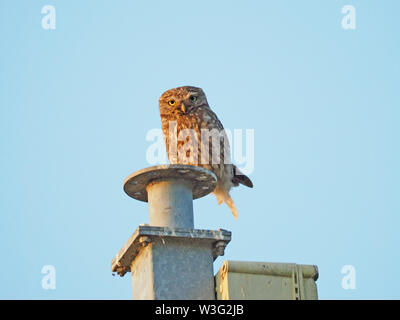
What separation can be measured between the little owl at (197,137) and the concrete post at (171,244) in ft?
14.9

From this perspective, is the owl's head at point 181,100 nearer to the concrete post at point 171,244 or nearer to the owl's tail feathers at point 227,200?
the owl's tail feathers at point 227,200

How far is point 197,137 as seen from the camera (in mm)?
12367

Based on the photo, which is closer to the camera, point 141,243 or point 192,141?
point 141,243

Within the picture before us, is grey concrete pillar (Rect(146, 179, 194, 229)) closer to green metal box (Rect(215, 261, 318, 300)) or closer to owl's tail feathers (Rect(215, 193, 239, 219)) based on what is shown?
green metal box (Rect(215, 261, 318, 300))

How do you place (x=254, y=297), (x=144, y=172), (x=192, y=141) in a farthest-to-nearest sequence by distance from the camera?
(x=192, y=141)
(x=144, y=172)
(x=254, y=297)

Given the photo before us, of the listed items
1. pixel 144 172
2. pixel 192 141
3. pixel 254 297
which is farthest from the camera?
pixel 192 141

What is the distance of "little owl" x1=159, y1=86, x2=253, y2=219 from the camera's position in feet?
40.3

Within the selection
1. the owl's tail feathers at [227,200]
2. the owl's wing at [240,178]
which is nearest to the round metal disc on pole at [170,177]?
the owl's wing at [240,178]
